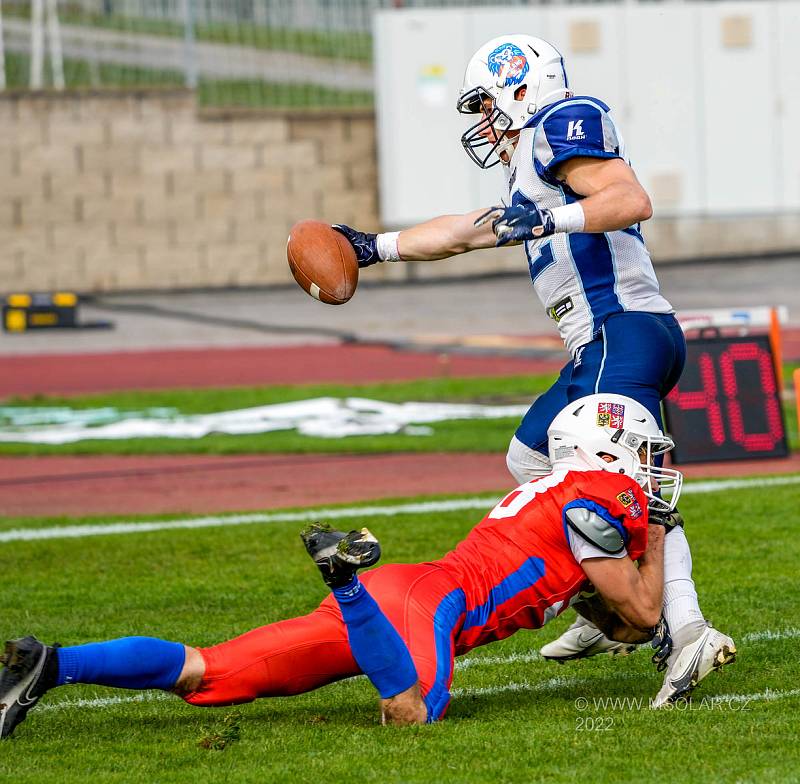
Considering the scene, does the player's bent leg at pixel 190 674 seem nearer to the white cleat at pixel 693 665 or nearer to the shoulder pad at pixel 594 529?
the shoulder pad at pixel 594 529

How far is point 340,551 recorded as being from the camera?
4008 millimetres

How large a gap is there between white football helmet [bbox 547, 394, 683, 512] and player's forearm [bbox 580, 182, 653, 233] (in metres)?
0.56

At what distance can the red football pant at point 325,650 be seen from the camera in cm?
436

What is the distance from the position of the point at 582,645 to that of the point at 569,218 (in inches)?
61.8

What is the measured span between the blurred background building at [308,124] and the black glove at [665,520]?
58.6 feet

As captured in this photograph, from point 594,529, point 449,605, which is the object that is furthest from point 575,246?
point 449,605

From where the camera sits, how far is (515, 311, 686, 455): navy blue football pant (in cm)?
482

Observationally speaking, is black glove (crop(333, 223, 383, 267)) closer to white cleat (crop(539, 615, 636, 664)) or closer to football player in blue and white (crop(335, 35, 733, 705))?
football player in blue and white (crop(335, 35, 733, 705))

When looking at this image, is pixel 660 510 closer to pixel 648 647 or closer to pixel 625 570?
pixel 625 570

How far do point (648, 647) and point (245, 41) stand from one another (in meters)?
18.8

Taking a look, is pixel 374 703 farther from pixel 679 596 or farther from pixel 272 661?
pixel 679 596

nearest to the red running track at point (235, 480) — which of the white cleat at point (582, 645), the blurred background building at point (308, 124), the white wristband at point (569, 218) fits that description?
the white cleat at point (582, 645)

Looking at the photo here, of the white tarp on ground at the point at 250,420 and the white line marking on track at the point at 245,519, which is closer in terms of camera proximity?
the white line marking on track at the point at 245,519

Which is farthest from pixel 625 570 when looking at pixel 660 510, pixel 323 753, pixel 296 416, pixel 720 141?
pixel 720 141
